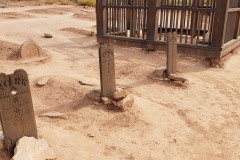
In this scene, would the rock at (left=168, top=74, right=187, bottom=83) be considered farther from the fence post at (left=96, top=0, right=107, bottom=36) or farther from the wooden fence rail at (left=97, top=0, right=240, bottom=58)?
the fence post at (left=96, top=0, right=107, bottom=36)

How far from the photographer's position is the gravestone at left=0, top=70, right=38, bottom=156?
336 centimetres

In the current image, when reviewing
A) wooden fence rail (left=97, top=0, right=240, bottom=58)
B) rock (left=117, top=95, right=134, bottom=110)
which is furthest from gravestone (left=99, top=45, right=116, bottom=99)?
wooden fence rail (left=97, top=0, right=240, bottom=58)

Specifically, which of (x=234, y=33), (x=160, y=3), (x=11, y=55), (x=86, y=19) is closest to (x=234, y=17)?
(x=234, y=33)

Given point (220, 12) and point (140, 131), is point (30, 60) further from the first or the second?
point (220, 12)

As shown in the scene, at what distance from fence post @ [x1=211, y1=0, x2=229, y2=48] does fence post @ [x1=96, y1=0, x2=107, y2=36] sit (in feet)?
13.1

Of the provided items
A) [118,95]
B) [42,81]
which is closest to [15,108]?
[118,95]

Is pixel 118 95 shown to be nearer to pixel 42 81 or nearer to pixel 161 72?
pixel 42 81

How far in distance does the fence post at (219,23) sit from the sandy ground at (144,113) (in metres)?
0.80

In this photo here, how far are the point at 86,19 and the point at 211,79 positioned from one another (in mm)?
12947

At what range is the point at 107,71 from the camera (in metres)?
5.04

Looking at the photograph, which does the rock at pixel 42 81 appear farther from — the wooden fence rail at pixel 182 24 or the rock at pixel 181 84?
the wooden fence rail at pixel 182 24

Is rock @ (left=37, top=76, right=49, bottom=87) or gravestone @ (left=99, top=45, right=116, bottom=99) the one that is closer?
gravestone @ (left=99, top=45, right=116, bottom=99)

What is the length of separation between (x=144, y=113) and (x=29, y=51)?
4.82 meters

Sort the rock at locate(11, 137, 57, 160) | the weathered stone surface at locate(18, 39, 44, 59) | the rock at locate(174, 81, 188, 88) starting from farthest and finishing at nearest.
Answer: the weathered stone surface at locate(18, 39, 44, 59)
the rock at locate(174, 81, 188, 88)
the rock at locate(11, 137, 57, 160)
